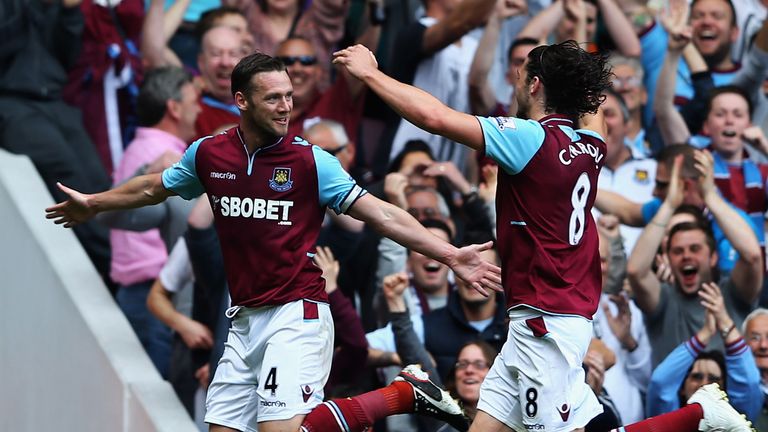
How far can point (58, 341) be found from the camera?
991cm

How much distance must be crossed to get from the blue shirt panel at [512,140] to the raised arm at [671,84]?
4.60 metres

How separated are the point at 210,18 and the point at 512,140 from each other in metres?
5.06

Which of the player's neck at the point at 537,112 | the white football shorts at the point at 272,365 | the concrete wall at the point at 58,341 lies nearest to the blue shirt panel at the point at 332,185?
the white football shorts at the point at 272,365

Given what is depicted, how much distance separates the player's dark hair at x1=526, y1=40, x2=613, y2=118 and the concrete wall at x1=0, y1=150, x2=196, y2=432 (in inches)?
126

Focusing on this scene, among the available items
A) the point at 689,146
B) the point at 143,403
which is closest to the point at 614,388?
the point at 689,146

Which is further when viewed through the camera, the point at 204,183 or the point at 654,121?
the point at 654,121

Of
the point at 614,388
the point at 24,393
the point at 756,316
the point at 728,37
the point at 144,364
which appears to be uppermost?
the point at 728,37

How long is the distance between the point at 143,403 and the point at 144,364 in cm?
46

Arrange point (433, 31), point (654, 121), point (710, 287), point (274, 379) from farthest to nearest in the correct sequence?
point (654, 121) < point (433, 31) < point (710, 287) < point (274, 379)

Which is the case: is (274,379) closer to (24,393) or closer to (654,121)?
(24,393)

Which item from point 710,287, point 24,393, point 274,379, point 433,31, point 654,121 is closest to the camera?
point 274,379

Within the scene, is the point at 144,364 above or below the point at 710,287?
below

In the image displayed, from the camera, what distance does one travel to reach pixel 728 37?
12070mm

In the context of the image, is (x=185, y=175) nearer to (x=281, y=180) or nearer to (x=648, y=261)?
(x=281, y=180)
